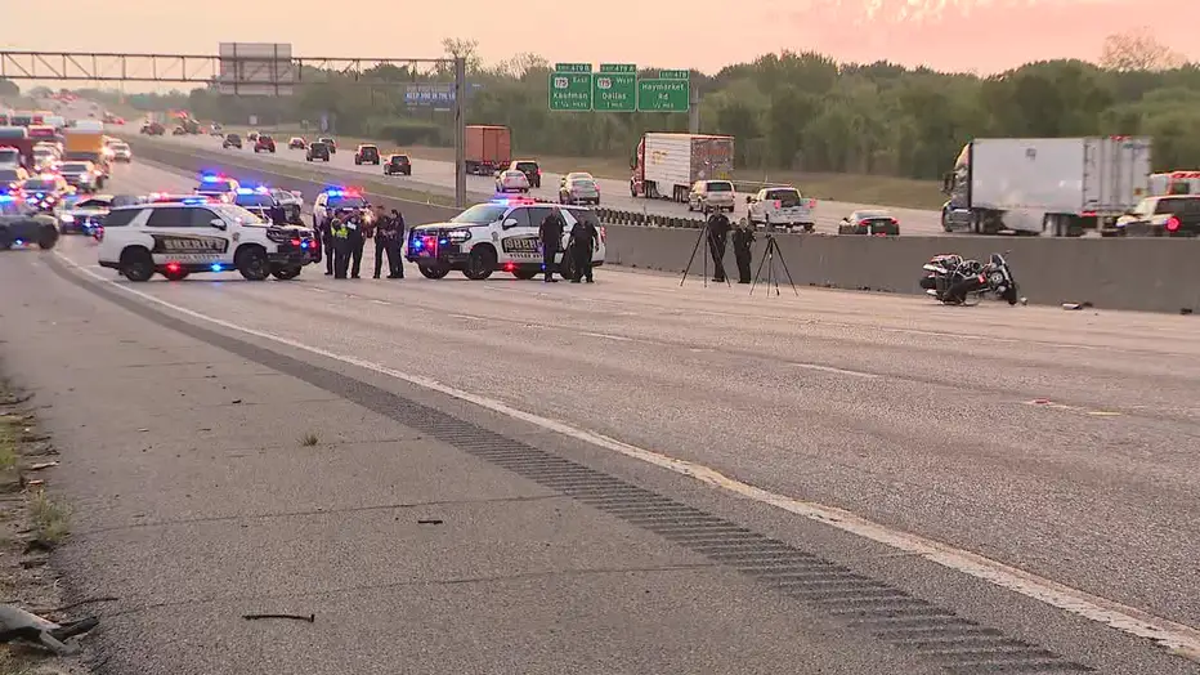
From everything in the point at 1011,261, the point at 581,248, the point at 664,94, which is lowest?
the point at 581,248

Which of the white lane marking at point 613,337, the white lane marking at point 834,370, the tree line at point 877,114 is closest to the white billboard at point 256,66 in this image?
the tree line at point 877,114

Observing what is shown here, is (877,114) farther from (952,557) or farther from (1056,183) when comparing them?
(952,557)

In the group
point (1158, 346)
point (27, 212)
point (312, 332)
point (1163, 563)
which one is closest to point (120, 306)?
point (312, 332)

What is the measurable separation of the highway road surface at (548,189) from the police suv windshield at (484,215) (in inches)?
1004

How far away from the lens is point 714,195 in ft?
239

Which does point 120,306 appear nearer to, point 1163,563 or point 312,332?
point 312,332

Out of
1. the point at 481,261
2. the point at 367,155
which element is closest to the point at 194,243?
the point at 481,261

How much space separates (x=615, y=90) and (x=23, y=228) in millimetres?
29255

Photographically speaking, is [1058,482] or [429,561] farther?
[1058,482]

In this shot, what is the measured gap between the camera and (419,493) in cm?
936

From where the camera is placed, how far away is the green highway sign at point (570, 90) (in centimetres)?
7188

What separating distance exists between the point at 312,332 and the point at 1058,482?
1378 cm

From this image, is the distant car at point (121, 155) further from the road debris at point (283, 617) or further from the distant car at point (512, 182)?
the road debris at point (283, 617)

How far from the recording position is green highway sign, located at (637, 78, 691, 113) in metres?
71.3
